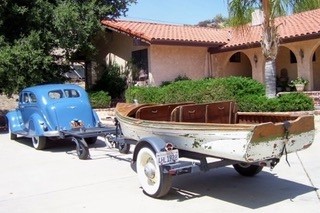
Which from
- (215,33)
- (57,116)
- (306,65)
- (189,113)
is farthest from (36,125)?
(215,33)

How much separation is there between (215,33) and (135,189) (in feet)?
Answer: 62.7

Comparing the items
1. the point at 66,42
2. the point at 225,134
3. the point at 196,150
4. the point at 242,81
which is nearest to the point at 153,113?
the point at 196,150

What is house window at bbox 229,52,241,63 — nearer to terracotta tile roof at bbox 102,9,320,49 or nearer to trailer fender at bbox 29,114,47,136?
terracotta tile roof at bbox 102,9,320,49

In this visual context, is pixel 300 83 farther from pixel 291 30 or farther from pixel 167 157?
pixel 167 157

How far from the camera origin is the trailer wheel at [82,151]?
9.17 metres

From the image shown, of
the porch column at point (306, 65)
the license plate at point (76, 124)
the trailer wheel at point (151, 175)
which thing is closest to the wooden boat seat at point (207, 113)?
the trailer wheel at point (151, 175)

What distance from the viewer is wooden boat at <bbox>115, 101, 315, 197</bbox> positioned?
506cm

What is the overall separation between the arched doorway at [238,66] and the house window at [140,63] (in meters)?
4.76

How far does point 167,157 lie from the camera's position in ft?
18.7

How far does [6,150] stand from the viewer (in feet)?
36.1

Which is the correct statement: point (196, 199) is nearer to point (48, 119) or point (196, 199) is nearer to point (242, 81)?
point (48, 119)

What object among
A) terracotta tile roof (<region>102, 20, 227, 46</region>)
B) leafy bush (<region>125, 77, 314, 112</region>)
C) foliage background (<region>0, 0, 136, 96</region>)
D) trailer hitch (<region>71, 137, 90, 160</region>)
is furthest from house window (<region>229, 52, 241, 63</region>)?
trailer hitch (<region>71, 137, 90, 160</region>)

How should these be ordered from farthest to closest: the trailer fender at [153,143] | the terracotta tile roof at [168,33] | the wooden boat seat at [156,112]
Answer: the terracotta tile roof at [168,33] → the wooden boat seat at [156,112] → the trailer fender at [153,143]

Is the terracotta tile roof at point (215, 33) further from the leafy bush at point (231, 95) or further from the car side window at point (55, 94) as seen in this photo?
the car side window at point (55, 94)
